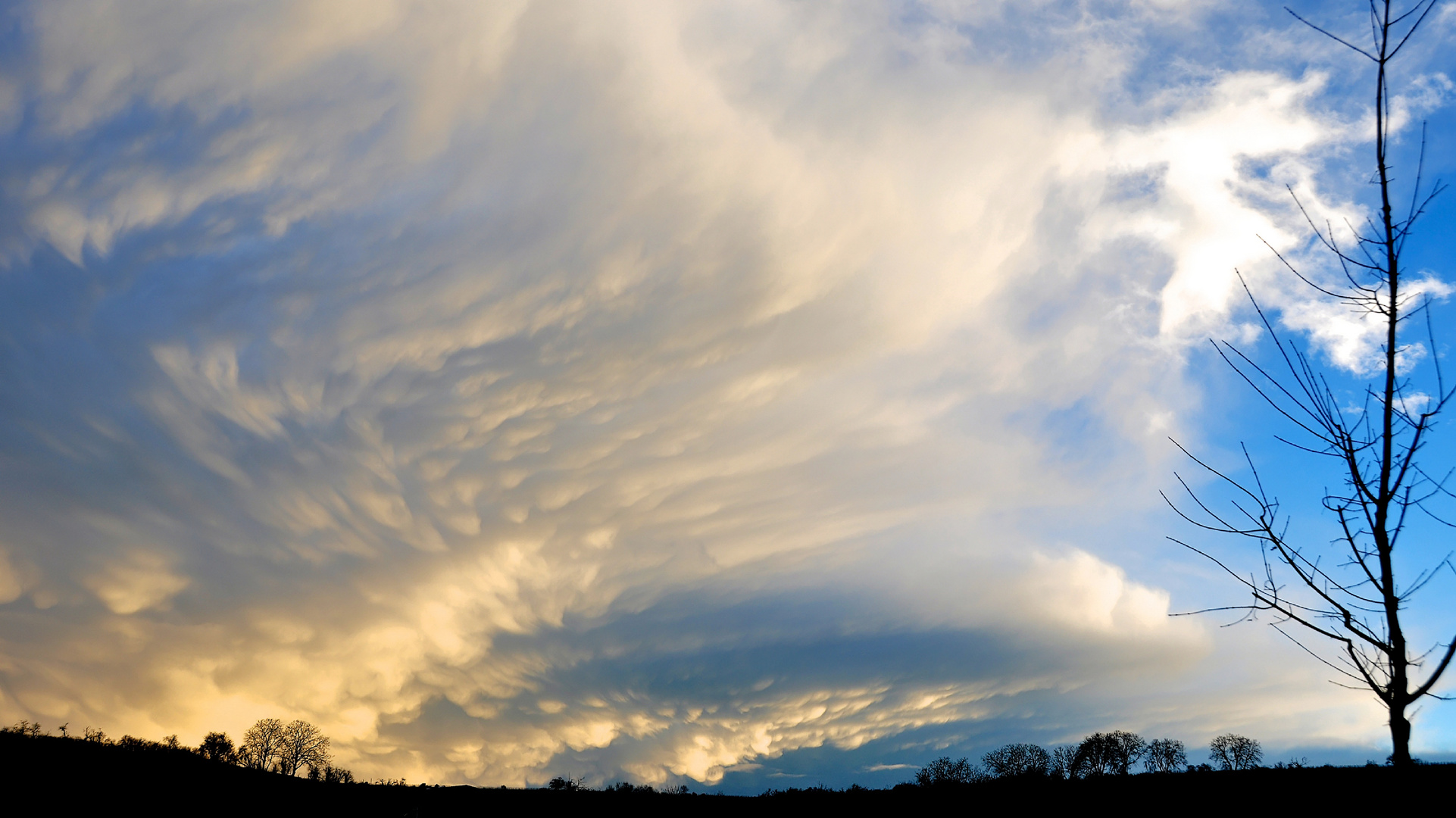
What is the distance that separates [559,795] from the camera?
36062mm

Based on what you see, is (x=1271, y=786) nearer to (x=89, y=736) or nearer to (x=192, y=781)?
(x=192, y=781)

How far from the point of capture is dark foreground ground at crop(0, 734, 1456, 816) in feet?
85.4

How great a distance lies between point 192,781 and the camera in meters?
29.6

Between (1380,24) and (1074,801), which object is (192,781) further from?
(1380,24)

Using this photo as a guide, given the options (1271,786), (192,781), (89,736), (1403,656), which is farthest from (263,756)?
(1403,656)

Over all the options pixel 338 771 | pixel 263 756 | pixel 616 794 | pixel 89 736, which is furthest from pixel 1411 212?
pixel 263 756

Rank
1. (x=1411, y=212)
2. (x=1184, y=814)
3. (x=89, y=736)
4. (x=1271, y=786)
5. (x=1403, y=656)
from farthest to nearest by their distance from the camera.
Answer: (x=89, y=736), (x=1271, y=786), (x=1184, y=814), (x=1411, y=212), (x=1403, y=656)

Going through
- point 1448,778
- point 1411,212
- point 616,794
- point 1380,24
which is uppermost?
point 1380,24

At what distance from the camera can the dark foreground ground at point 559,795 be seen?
26.0m

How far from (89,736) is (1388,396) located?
45957mm

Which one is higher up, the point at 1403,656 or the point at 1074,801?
the point at 1403,656

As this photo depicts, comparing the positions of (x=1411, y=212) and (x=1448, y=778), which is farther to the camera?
(x=1448, y=778)

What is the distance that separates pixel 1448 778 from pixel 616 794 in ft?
110

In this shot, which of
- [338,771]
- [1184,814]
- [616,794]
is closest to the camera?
[1184,814]
